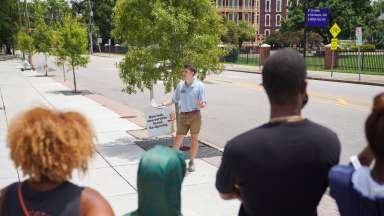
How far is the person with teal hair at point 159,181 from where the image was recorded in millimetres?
2307

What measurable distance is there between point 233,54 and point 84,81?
74.9 feet

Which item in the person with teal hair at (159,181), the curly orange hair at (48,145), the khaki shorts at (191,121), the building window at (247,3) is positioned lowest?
the khaki shorts at (191,121)

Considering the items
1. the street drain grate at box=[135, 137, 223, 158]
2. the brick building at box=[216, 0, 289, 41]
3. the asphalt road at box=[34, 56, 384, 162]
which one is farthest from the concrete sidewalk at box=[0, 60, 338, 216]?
the brick building at box=[216, 0, 289, 41]

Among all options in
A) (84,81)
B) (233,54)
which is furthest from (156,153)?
(233,54)

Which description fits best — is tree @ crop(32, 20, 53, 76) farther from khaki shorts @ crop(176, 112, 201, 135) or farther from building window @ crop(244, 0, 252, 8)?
building window @ crop(244, 0, 252, 8)

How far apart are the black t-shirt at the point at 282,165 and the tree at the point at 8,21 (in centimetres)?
6666

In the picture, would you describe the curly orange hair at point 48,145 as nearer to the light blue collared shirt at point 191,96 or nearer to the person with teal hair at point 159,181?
the person with teal hair at point 159,181

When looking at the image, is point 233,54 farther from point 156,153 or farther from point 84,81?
point 156,153

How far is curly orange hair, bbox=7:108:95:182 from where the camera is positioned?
2.12 meters

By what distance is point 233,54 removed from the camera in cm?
4728

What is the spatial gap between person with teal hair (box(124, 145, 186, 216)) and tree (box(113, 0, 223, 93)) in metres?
6.53

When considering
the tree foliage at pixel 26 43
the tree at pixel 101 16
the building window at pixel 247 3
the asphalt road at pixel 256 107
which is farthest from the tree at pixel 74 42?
the building window at pixel 247 3

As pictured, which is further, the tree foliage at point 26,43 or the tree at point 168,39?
the tree foliage at point 26,43

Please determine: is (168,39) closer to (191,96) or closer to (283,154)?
(191,96)
